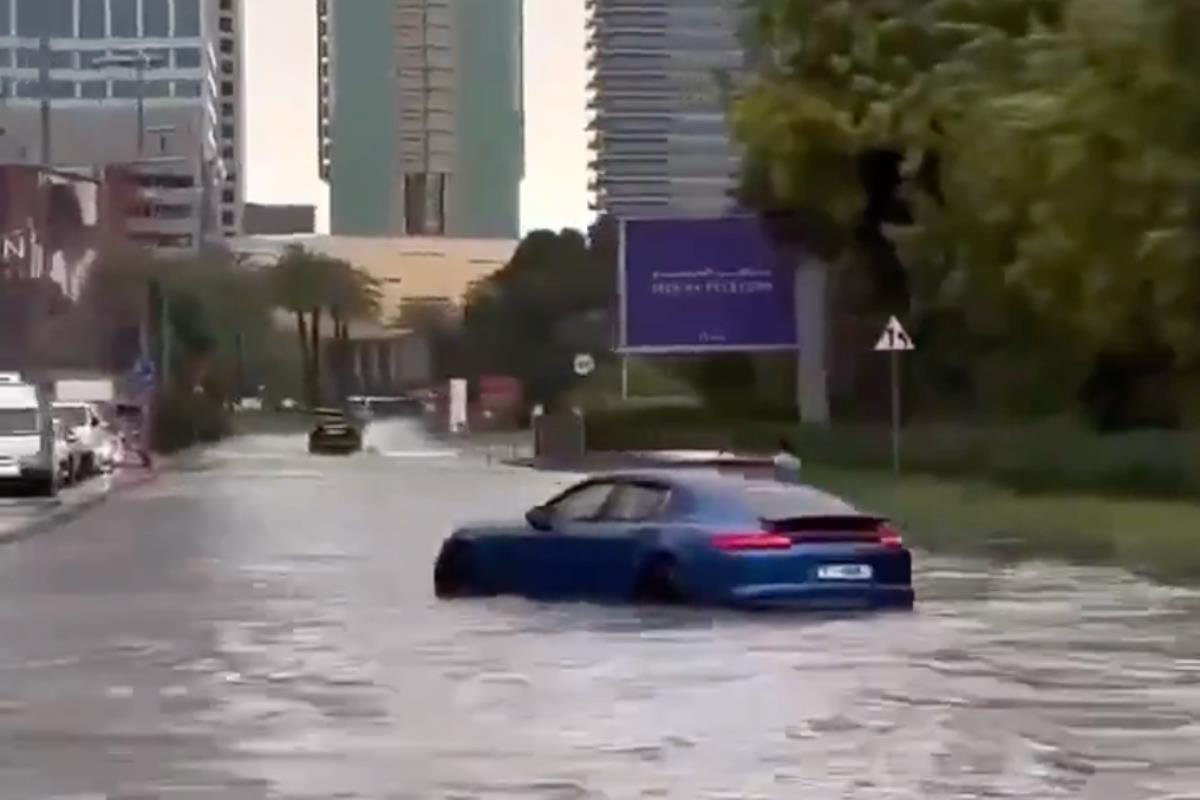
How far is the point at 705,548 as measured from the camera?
24719mm

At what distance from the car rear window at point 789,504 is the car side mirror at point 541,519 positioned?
6.12 feet

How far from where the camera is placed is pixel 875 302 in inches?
2542

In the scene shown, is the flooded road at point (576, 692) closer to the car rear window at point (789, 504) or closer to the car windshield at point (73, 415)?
the car rear window at point (789, 504)

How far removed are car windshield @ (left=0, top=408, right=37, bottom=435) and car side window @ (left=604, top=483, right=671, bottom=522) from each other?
32.7m

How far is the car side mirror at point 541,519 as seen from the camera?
26.2 metres

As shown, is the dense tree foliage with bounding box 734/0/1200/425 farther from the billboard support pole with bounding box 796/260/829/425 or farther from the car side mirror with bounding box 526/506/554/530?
the car side mirror with bounding box 526/506/554/530

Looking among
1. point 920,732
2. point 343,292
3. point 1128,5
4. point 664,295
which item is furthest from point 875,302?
point 343,292

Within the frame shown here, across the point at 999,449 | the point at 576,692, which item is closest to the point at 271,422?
the point at 999,449

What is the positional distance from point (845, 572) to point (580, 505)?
10.0ft

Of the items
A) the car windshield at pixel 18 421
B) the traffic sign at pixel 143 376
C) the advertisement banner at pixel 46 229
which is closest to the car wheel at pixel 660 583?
the car windshield at pixel 18 421

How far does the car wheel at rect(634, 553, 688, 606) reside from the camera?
24953 mm

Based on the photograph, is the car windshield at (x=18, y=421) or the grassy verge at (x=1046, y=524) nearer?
the grassy verge at (x=1046, y=524)

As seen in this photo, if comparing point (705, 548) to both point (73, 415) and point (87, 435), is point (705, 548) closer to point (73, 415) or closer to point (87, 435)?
point (87, 435)

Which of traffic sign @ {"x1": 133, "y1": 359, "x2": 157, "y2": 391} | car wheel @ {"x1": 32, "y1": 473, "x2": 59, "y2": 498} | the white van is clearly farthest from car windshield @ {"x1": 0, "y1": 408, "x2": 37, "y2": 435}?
traffic sign @ {"x1": 133, "y1": 359, "x2": 157, "y2": 391}
